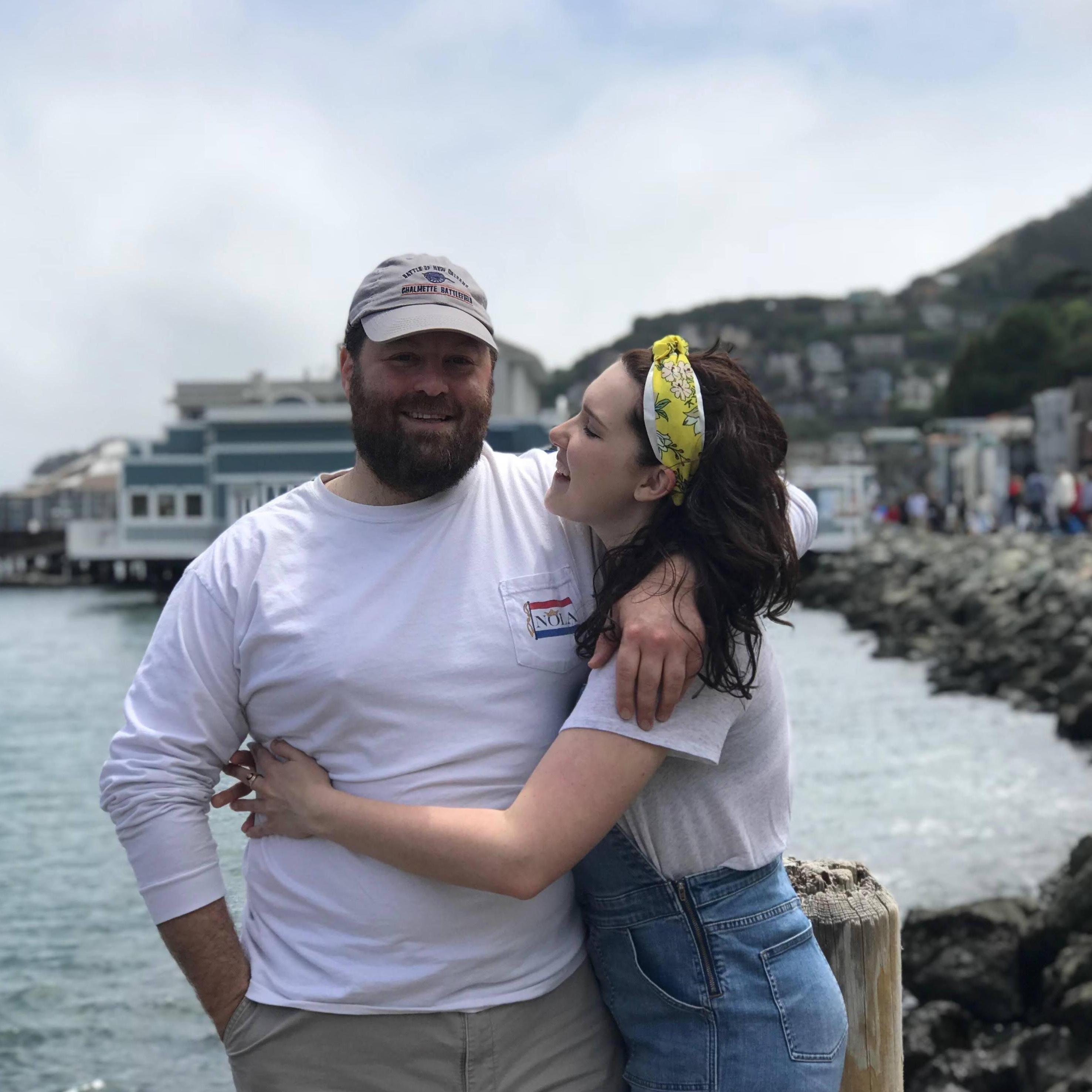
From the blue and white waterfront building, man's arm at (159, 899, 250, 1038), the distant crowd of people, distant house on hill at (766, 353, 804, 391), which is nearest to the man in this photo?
A: man's arm at (159, 899, 250, 1038)

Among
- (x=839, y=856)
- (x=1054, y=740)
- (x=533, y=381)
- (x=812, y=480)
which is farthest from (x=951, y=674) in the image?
(x=812, y=480)

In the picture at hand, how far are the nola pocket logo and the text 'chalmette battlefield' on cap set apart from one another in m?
0.51

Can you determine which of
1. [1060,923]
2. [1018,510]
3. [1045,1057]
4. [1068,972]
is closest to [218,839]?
[1045,1057]

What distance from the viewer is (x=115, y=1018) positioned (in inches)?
318

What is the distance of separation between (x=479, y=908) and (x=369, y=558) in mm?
642

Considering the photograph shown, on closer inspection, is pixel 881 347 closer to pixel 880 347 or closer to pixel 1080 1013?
pixel 880 347

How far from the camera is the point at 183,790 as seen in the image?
2.36 meters

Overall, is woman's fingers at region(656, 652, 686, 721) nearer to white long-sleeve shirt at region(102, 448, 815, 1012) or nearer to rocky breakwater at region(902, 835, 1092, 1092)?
white long-sleeve shirt at region(102, 448, 815, 1012)

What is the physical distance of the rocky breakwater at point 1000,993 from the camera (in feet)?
18.4

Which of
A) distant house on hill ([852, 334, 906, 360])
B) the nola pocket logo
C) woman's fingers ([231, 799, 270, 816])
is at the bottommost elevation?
woman's fingers ([231, 799, 270, 816])

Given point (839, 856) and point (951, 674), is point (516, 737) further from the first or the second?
point (951, 674)

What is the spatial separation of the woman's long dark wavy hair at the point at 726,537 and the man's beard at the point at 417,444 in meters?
0.38

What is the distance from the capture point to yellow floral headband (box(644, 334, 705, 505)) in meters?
2.17

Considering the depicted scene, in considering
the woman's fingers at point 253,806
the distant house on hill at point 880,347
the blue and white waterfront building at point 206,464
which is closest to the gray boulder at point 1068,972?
the woman's fingers at point 253,806
